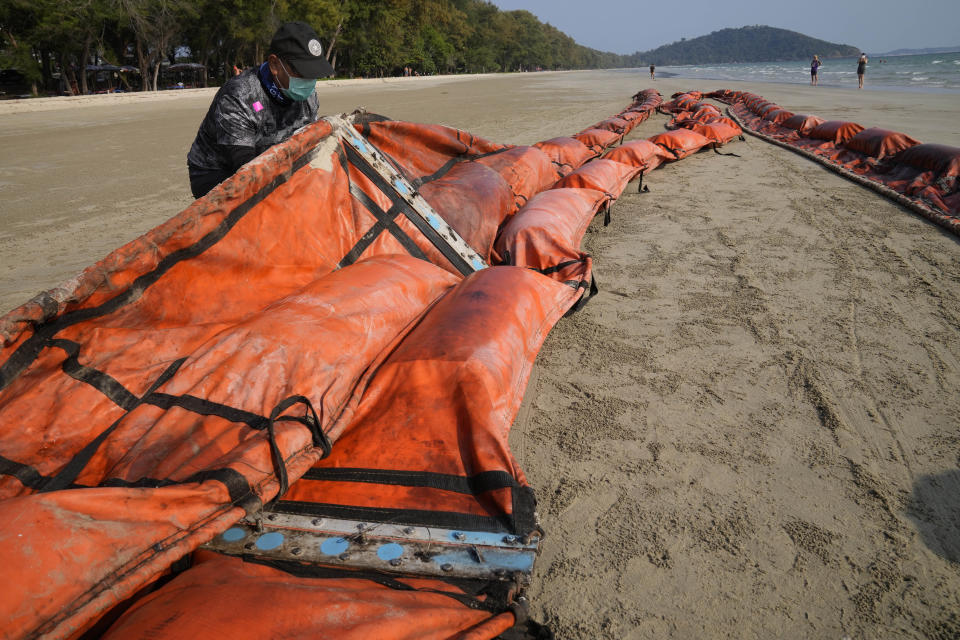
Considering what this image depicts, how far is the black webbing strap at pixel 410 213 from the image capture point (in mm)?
3074

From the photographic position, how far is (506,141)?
367 inches

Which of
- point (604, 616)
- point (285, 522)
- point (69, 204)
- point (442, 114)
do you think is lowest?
point (604, 616)

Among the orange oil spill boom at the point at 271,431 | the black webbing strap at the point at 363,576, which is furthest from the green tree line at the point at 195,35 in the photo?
the black webbing strap at the point at 363,576

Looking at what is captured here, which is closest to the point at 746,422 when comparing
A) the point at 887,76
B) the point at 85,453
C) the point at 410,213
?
the point at 410,213

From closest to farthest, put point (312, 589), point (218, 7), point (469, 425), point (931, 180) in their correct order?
point (312, 589) < point (469, 425) < point (931, 180) < point (218, 7)

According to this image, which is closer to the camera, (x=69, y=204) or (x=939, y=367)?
(x=939, y=367)

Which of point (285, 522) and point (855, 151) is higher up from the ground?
point (855, 151)

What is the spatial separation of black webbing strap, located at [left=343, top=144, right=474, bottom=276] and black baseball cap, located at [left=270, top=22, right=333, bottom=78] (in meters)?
0.49

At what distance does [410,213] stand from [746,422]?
206cm

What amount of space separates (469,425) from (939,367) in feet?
7.90

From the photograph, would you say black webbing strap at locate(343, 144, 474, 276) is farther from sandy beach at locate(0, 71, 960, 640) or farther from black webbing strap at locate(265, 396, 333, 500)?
black webbing strap at locate(265, 396, 333, 500)

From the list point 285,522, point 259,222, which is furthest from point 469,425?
point 259,222

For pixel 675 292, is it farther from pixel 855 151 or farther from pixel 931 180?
pixel 855 151

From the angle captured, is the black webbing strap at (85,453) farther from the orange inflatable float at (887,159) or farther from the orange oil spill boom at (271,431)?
the orange inflatable float at (887,159)
